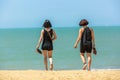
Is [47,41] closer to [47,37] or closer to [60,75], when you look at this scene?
[47,37]

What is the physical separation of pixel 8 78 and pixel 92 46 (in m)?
2.95

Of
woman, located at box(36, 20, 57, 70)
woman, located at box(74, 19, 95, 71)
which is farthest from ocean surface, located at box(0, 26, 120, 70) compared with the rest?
woman, located at box(74, 19, 95, 71)

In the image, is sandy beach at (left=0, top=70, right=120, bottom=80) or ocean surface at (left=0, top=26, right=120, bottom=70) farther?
ocean surface at (left=0, top=26, right=120, bottom=70)

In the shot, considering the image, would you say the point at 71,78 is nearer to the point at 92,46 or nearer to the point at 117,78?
the point at 117,78

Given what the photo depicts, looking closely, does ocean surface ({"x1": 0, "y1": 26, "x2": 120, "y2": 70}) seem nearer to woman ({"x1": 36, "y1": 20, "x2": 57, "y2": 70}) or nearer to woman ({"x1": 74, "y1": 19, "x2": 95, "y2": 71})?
woman ({"x1": 36, "y1": 20, "x2": 57, "y2": 70})

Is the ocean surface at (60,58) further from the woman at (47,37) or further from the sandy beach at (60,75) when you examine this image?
the sandy beach at (60,75)

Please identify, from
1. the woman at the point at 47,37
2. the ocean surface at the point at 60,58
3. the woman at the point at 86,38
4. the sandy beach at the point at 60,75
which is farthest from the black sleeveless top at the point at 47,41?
the ocean surface at the point at 60,58

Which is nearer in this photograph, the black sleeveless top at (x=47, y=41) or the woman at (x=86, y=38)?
the woman at (x=86, y=38)

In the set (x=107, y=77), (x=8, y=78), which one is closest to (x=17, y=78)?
(x=8, y=78)

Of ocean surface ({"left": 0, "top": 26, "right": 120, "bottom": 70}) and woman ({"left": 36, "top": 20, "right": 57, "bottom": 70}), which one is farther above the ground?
woman ({"left": 36, "top": 20, "right": 57, "bottom": 70})

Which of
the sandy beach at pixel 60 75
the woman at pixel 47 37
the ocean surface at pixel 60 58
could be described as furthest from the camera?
the ocean surface at pixel 60 58

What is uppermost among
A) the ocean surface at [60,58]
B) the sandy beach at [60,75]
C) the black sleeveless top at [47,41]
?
the black sleeveless top at [47,41]

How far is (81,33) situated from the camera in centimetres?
1445

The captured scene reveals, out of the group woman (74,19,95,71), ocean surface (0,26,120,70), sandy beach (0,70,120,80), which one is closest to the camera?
sandy beach (0,70,120,80)
